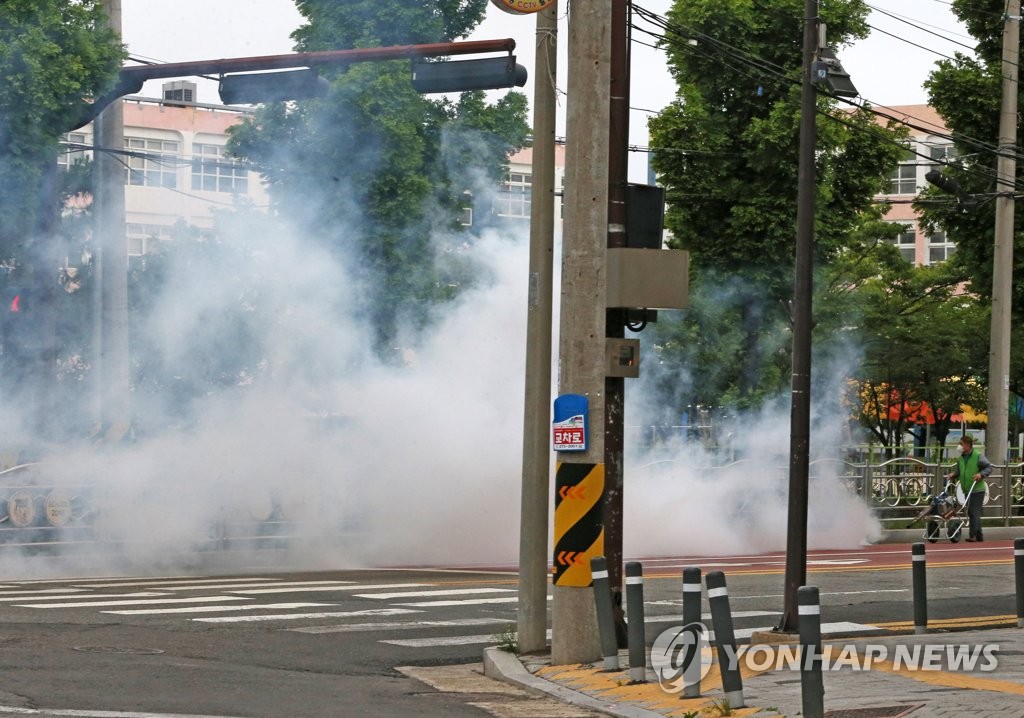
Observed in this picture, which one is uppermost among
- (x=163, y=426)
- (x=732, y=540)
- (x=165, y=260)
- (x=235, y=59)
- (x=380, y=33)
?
(x=380, y=33)

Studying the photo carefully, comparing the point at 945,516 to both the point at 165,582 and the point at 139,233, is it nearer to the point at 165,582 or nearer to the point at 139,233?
the point at 165,582

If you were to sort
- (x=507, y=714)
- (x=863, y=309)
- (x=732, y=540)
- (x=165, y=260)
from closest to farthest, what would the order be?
(x=507, y=714) → (x=732, y=540) → (x=165, y=260) → (x=863, y=309)

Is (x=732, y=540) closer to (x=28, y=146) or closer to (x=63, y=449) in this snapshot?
(x=63, y=449)

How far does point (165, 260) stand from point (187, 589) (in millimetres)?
11896

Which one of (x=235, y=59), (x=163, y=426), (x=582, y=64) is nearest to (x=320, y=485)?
(x=163, y=426)

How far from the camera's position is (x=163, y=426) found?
2408cm

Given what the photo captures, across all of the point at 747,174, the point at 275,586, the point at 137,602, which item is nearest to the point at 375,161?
the point at 275,586

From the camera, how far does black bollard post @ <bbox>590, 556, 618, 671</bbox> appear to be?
11328mm

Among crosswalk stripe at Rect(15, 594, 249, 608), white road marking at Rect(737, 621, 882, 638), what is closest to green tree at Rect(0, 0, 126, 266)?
crosswalk stripe at Rect(15, 594, 249, 608)

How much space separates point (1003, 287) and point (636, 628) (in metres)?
23.0

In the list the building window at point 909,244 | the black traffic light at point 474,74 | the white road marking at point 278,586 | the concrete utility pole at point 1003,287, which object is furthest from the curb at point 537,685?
the building window at point 909,244

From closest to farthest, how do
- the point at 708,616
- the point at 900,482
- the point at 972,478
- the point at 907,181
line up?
1. the point at 708,616
2. the point at 972,478
3. the point at 900,482
4. the point at 907,181

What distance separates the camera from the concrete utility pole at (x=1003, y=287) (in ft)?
104

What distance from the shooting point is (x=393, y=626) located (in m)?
14.6
